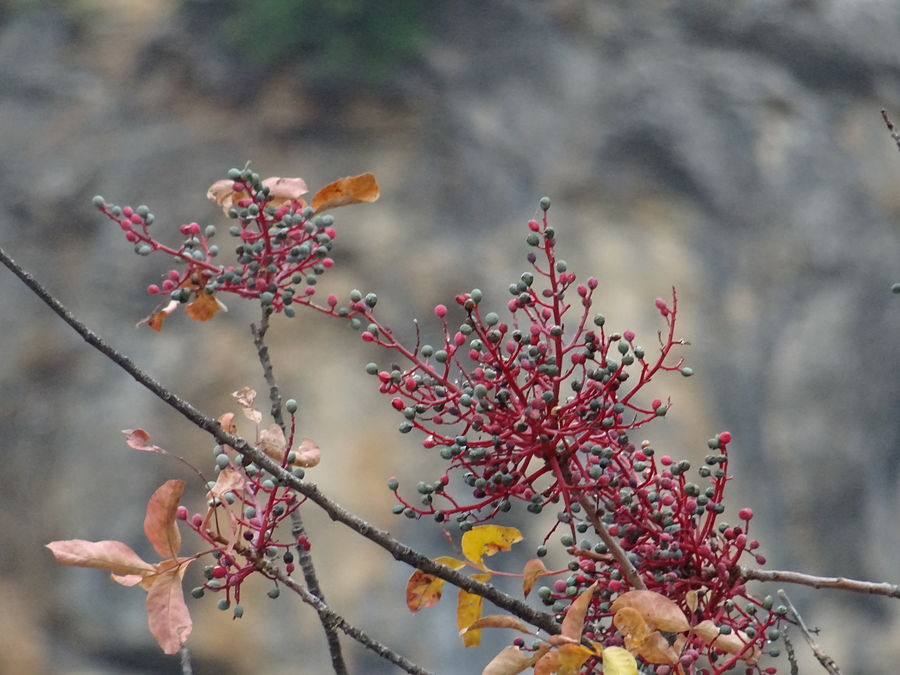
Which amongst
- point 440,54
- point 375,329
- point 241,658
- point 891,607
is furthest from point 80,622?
point 375,329

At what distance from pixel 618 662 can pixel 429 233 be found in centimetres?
309

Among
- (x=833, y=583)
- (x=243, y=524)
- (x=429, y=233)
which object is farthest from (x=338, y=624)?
(x=429, y=233)

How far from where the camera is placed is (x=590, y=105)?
11.5 feet

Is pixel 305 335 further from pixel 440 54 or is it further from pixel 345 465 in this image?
pixel 440 54

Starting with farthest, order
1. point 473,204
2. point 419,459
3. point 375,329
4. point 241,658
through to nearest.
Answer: point 473,204 → point 419,459 → point 241,658 → point 375,329

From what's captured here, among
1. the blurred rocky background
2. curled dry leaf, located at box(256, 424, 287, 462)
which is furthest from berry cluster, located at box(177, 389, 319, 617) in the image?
the blurred rocky background

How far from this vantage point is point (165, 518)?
47cm

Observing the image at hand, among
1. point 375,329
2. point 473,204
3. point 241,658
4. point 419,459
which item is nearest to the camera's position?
point 375,329

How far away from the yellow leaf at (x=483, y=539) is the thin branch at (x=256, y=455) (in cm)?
6

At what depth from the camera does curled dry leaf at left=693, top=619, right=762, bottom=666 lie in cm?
43

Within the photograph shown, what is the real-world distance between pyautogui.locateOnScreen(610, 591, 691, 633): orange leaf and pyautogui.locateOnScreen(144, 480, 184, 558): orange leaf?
0.20 m

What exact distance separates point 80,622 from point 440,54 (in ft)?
7.04

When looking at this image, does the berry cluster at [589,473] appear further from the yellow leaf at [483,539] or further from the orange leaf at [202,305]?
the orange leaf at [202,305]

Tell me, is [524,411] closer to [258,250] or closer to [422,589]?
[422,589]
